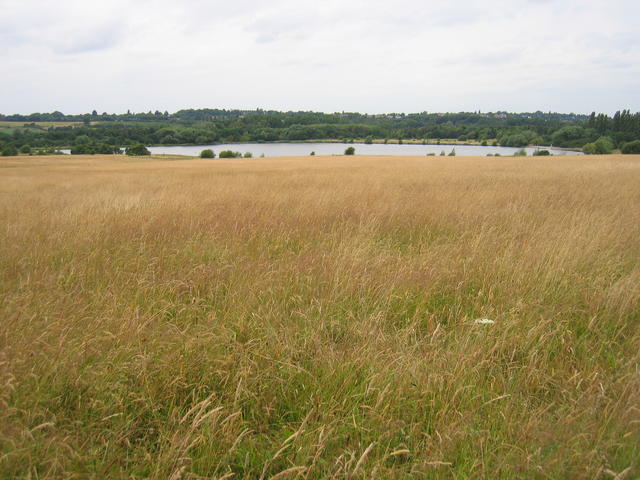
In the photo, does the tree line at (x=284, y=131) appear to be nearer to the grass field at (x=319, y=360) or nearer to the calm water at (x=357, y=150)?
the calm water at (x=357, y=150)

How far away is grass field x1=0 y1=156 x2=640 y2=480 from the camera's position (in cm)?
187

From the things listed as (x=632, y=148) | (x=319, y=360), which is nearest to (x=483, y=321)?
(x=319, y=360)

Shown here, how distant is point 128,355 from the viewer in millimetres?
2527

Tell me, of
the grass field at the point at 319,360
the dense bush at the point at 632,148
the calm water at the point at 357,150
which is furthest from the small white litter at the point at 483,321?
the calm water at the point at 357,150

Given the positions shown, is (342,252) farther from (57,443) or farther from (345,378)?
(57,443)

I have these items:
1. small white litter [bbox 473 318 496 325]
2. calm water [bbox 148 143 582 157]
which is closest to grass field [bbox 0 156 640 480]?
small white litter [bbox 473 318 496 325]

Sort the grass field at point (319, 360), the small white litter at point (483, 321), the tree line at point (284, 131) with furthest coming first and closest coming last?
the tree line at point (284, 131), the small white litter at point (483, 321), the grass field at point (319, 360)

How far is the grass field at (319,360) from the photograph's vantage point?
1.87 m

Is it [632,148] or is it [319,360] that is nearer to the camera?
[319,360]

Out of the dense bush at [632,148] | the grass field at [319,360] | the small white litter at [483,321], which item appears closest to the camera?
the grass field at [319,360]

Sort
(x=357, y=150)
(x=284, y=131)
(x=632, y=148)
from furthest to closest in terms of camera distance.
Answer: (x=284, y=131) < (x=357, y=150) < (x=632, y=148)

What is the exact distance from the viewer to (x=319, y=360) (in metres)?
2.51

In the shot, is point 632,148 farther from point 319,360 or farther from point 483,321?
point 319,360

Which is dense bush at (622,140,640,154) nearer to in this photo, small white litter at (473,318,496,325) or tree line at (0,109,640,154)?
tree line at (0,109,640,154)
